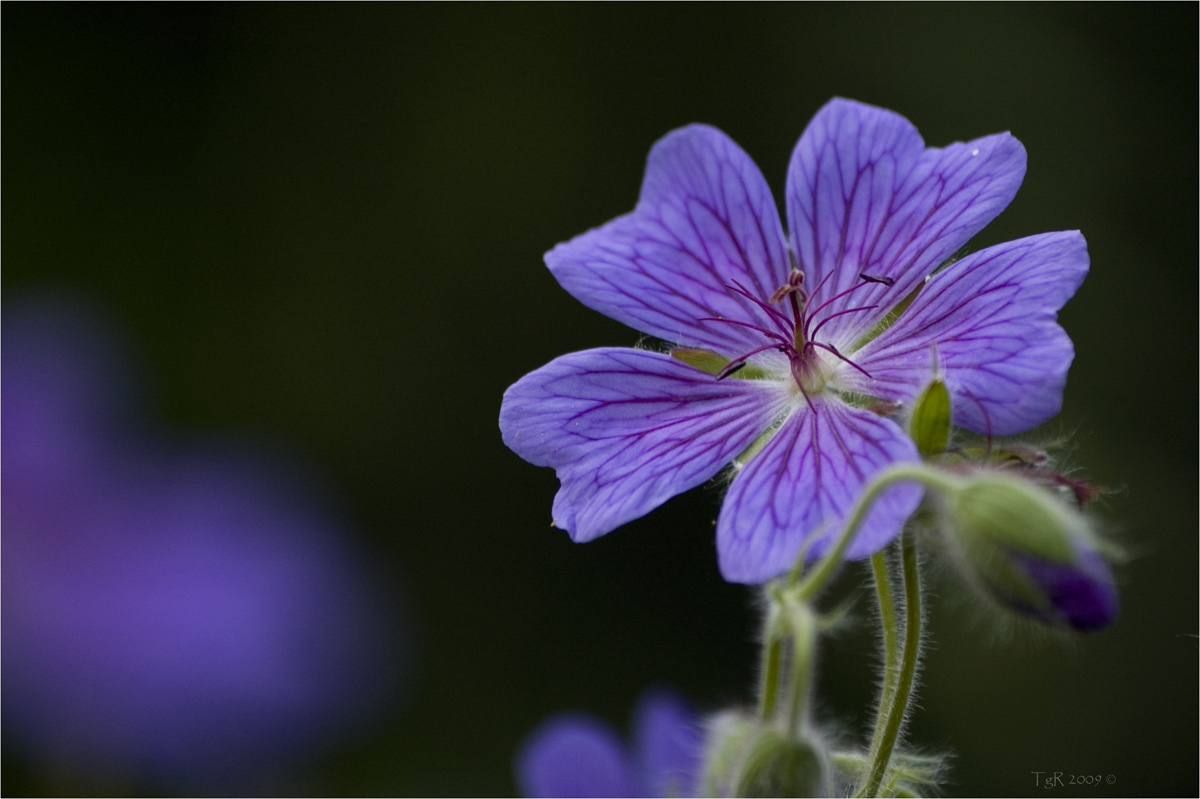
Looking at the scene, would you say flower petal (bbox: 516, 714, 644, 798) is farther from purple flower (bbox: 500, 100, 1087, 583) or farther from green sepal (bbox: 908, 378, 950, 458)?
green sepal (bbox: 908, 378, 950, 458)

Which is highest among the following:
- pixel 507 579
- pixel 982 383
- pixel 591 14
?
pixel 591 14

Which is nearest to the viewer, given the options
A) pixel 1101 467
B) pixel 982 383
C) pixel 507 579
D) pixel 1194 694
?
pixel 982 383

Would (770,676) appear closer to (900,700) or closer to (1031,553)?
(900,700)

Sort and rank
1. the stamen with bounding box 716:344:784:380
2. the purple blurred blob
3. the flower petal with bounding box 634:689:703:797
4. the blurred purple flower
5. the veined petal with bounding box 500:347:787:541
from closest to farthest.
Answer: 1. the purple blurred blob
2. the veined petal with bounding box 500:347:787:541
3. the stamen with bounding box 716:344:784:380
4. the flower petal with bounding box 634:689:703:797
5. the blurred purple flower

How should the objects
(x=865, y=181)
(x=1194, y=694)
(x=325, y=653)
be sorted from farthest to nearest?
(x=1194, y=694) < (x=325, y=653) < (x=865, y=181)

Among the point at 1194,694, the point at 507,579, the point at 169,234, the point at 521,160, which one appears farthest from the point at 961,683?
the point at 169,234

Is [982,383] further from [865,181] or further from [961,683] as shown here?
[961,683]

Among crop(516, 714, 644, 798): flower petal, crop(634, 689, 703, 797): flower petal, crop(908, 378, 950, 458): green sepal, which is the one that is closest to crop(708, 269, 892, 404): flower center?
crop(908, 378, 950, 458): green sepal
